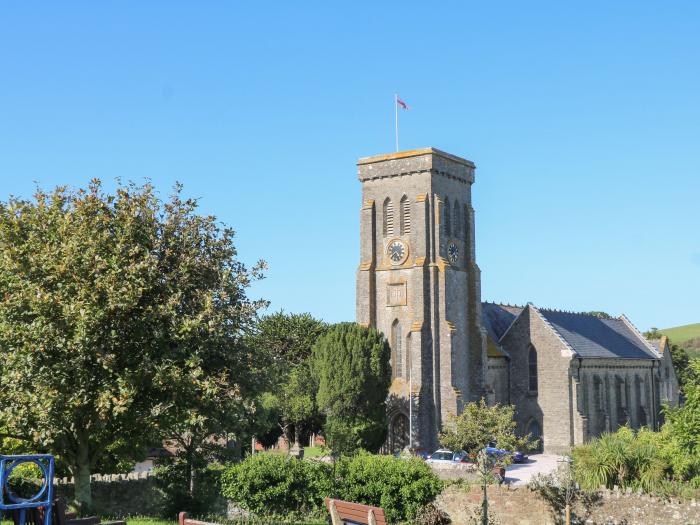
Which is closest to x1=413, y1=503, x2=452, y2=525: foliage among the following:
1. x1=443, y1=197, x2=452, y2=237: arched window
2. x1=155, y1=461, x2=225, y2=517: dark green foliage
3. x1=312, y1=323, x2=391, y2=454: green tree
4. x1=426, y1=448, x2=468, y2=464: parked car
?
x1=155, y1=461, x2=225, y2=517: dark green foliage

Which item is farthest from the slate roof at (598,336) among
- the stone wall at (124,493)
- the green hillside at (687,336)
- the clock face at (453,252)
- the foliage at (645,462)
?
the green hillside at (687,336)

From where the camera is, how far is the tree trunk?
87.3 ft

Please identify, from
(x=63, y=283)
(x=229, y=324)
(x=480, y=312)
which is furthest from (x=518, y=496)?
(x=480, y=312)

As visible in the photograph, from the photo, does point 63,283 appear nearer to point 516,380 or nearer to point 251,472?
point 251,472

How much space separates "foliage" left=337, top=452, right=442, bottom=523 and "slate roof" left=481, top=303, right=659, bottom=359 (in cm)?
3988

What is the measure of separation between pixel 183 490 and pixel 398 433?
3658 centimetres

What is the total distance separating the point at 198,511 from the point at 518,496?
1154 cm

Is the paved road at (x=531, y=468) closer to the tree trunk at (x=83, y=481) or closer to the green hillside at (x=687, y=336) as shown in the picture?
the tree trunk at (x=83, y=481)

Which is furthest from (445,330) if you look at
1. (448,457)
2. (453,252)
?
(448,457)

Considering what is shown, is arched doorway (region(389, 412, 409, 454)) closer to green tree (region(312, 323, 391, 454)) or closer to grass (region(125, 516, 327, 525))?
green tree (region(312, 323, 391, 454))

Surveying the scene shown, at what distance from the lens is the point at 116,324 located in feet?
81.9

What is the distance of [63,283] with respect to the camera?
2489cm

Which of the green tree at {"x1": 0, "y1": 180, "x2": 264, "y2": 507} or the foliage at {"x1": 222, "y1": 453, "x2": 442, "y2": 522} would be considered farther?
the foliage at {"x1": 222, "y1": 453, "x2": 442, "y2": 522}

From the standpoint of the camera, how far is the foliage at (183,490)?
2723 centimetres
